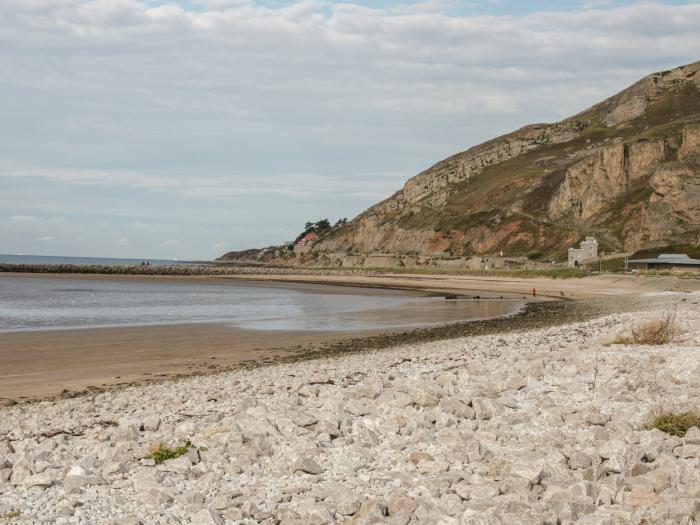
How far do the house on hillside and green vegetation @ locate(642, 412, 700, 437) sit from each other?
7356 cm

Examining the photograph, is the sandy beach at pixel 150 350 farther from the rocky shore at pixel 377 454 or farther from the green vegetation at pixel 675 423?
the green vegetation at pixel 675 423

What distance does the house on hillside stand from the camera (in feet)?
254

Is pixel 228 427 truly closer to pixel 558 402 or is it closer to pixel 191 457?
pixel 191 457

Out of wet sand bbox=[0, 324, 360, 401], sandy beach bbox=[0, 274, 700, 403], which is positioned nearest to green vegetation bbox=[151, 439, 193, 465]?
sandy beach bbox=[0, 274, 700, 403]

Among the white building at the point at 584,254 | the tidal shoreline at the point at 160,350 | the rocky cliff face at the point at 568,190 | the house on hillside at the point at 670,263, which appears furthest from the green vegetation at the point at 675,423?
the rocky cliff face at the point at 568,190

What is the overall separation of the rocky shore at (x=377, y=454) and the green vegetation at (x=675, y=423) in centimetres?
26

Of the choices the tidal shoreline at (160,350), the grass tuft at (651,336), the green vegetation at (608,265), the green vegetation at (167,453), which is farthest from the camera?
the green vegetation at (608,265)

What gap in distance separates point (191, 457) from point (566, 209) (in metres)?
126

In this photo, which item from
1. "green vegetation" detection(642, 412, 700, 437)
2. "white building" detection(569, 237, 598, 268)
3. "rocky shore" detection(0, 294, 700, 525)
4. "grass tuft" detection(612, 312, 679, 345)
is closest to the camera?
"rocky shore" detection(0, 294, 700, 525)

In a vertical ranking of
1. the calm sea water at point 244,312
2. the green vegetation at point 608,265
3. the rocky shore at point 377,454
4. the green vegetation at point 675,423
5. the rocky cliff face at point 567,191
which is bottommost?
the calm sea water at point 244,312

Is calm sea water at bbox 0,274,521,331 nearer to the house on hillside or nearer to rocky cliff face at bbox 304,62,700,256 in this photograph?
the house on hillside

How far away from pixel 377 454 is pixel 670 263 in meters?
80.6

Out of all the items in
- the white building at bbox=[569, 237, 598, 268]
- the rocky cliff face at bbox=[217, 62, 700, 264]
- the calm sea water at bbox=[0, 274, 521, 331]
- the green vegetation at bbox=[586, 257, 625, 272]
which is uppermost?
the rocky cliff face at bbox=[217, 62, 700, 264]

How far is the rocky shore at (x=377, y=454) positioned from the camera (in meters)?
5.99
